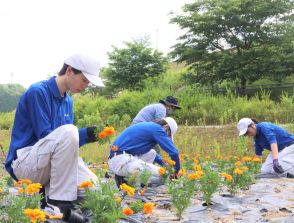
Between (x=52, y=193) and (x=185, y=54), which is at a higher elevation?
(x=185, y=54)

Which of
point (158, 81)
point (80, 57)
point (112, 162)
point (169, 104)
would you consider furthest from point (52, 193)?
point (158, 81)

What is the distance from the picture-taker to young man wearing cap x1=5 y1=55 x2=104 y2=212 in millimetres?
3268

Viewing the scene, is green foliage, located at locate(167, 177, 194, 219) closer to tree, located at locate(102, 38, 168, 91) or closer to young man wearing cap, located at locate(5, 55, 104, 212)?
young man wearing cap, located at locate(5, 55, 104, 212)

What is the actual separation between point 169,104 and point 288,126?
478cm

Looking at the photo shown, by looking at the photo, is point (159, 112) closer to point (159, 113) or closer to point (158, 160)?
point (159, 113)

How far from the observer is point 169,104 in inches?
310

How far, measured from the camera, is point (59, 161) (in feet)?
10.7

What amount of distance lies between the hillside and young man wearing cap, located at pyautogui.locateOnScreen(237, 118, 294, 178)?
4612 centimetres

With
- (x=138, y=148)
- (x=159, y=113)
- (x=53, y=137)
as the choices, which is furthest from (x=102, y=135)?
(x=159, y=113)

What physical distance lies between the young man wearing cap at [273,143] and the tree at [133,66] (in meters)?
16.0

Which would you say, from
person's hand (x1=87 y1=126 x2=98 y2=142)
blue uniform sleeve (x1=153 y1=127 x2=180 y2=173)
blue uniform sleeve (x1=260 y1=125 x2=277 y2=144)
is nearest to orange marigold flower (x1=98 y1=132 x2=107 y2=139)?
person's hand (x1=87 y1=126 x2=98 y2=142)

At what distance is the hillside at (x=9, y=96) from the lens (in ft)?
173

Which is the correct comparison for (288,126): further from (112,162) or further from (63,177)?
(63,177)

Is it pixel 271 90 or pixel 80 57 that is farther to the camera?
pixel 271 90
